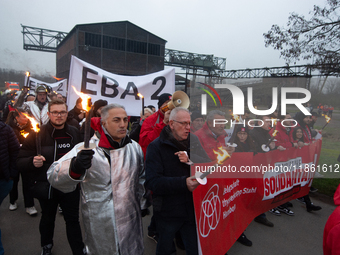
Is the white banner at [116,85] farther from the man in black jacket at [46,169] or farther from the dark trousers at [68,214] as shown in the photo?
the dark trousers at [68,214]

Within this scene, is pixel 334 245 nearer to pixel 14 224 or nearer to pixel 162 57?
pixel 14 224

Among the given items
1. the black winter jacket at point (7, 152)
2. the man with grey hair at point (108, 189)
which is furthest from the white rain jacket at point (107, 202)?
the black winter jacket at point (7, 152)

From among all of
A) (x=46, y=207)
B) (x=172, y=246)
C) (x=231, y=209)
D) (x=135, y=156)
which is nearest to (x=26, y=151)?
(x=46, y=207)

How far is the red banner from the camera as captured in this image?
2.04 metres

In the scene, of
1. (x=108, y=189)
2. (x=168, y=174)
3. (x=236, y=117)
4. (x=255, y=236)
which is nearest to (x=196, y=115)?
(x=236, y=117)

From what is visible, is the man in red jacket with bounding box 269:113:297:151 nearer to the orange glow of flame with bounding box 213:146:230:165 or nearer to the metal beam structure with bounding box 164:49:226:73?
the orange glow of flame with bounding box 213:146:230:165

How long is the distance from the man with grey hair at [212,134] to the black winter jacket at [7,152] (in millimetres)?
2308

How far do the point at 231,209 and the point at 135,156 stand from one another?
121 cm

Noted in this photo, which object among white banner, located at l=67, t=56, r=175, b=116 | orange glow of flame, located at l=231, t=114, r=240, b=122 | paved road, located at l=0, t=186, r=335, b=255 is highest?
white banner, located at l=67, t=56, r=175, b=116

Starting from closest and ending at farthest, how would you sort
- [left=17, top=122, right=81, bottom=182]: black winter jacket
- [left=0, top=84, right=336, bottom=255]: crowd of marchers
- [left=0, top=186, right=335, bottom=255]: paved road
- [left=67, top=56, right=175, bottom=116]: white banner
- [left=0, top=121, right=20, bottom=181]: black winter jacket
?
[left=0, top=84, right=336, bottom=255]: crowd of marchers
[left=17, top=122, right=81, bottom=182]: black winter jacket
[left=0, top=121, right=20, bottom=181]: black winter jacket
[left=0, top=186, right=335, bottom=255]: paved road
[left=67, top=56, right=175, bottom=116]: white banner

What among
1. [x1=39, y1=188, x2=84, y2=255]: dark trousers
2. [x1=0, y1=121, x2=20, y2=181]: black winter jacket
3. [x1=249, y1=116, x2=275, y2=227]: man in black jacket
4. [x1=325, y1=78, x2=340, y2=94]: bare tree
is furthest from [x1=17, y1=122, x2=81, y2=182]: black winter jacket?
[x1=325, y1=78, x2=340, y2=94]: bare tree

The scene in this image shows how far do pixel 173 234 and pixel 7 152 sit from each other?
221 cm

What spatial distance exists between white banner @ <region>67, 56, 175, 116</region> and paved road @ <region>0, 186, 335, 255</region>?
75.8 inches

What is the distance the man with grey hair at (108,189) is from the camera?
6.37 ft
